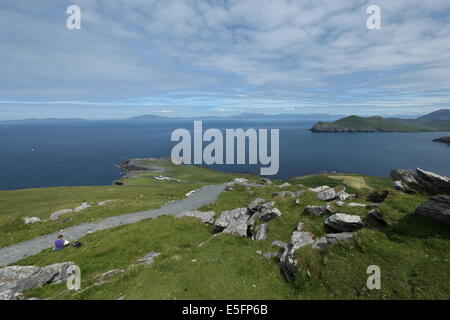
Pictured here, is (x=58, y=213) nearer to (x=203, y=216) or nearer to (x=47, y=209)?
(x=47, y=209)

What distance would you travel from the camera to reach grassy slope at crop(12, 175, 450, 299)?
13.4 m

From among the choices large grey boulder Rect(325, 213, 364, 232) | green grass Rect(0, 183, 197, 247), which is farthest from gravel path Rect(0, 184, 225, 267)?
large grey boulder Rect(325, 213, 364, 232)

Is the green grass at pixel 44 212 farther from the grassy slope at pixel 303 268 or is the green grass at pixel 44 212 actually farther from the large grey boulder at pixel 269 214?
the large grey boulder at pixel 269 214

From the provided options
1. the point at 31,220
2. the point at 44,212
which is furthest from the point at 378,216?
the point at 44,212

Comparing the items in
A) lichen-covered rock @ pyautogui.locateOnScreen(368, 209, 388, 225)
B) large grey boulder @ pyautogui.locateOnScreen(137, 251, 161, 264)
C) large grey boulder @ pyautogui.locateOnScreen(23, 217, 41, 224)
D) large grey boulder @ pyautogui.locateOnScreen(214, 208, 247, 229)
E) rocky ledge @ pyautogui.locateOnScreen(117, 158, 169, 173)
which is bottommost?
rocky ledge @ pyautogui.locateOnScreen(117, 158, 169, 173)

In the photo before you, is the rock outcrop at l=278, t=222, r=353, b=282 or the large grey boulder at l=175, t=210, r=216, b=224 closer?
the rock outcrop at l=278, t=222, r=353, b=282

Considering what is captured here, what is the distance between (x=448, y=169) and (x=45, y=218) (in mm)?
234187

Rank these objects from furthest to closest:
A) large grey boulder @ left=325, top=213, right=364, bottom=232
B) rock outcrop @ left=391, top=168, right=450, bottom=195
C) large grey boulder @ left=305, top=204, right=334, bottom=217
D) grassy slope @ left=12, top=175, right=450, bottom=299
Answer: large grey boulder @ left=305, top=204, right=334, bottom=217
rock outcrop @ left=391, top=168, right=450, bottom=195
large grey boulder @ left=325, top=213, right=364, bottom=232
grassy slope @ left=12, top=175, right=450, bottom=299

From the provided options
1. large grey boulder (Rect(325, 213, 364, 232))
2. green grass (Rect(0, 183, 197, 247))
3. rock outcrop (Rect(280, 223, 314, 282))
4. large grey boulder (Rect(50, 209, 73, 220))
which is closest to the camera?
rock outcrop (Rect(280, 223, 314, 282))

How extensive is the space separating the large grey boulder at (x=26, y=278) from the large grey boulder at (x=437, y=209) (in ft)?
108

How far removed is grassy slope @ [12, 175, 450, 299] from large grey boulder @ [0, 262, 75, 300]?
1.41m

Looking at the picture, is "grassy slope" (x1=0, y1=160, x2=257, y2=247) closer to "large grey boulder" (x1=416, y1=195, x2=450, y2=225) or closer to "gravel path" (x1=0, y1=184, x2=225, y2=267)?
"gravel path" (x1=0, y1=184, x2=225, y2=267)

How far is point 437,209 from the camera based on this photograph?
17.3 metres
